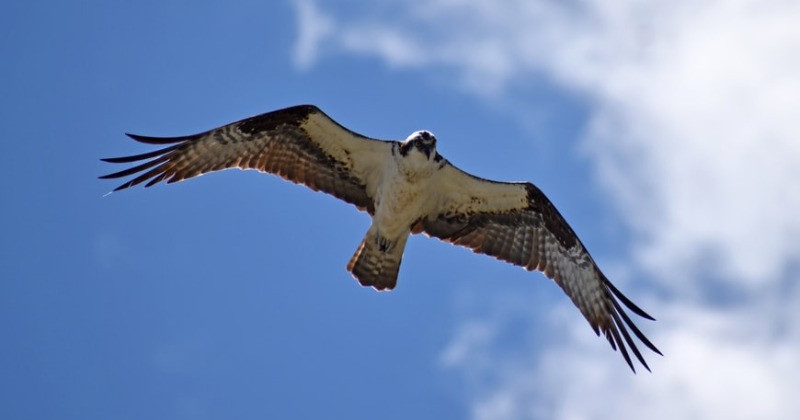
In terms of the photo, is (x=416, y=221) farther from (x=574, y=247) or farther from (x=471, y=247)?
(x=574, y=247)

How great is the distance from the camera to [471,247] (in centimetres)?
1509

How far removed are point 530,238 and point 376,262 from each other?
2.04 metres

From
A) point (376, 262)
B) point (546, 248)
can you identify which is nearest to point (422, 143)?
point (376, 262)

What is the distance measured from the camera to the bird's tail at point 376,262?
14367mm

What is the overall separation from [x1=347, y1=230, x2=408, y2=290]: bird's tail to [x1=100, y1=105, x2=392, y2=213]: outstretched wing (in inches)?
15.9

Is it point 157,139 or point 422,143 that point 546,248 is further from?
point 157,139

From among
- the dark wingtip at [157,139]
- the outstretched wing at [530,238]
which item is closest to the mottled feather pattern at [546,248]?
the outstretched wing at [530,238]

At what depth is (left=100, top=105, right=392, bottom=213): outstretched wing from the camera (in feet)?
45.9

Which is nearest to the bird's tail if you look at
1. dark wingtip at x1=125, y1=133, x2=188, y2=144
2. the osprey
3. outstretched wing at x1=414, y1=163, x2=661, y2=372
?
the osprey

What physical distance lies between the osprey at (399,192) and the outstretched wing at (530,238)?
12 millimetres

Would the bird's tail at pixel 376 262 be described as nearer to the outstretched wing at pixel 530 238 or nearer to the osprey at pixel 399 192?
the osprey at pixel 399 192

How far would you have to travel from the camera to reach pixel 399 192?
45.8ft

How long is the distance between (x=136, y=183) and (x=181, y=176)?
1.97ft

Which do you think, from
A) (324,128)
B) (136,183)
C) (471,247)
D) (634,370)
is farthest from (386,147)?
(634,370)
